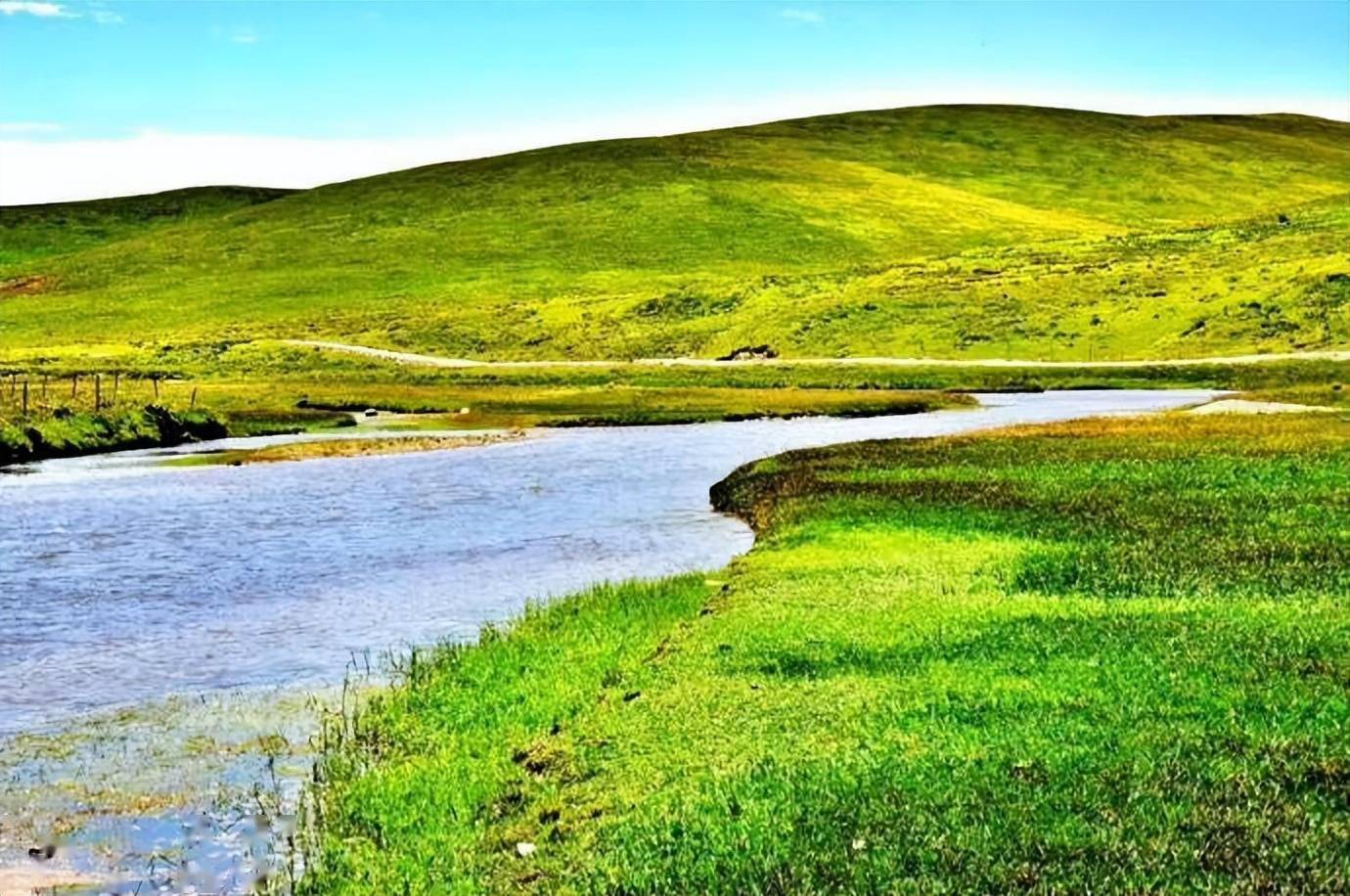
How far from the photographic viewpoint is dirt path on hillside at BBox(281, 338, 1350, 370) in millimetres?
101000

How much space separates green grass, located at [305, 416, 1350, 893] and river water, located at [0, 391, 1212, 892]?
2819 mm

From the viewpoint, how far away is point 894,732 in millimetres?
15664

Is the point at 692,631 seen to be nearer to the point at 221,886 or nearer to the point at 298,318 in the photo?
the point at 221,886

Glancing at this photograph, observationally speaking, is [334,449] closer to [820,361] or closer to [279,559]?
[279,559]

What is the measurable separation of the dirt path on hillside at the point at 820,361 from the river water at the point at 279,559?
161 ft

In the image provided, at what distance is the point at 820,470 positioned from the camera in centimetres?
4422

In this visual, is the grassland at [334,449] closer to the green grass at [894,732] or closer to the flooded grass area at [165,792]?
the green grass at [894,732]

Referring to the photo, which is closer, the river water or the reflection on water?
the river water

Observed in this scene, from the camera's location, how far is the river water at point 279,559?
22.3 m

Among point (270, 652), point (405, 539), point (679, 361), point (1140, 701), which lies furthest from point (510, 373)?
point (1140, 701)

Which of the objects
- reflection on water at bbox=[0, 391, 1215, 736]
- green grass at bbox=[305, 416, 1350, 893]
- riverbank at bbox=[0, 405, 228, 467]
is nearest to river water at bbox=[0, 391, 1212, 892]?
reflection on water at bbox=[0, 391, 1215, 736]

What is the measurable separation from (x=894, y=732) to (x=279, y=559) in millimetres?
21465

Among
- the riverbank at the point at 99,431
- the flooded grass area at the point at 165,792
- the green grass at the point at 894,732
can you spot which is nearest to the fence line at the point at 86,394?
the riverbank at the point at 99,431

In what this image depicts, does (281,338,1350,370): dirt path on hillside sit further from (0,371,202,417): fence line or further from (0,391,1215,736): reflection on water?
(0,391,1215,736): reflection on water
